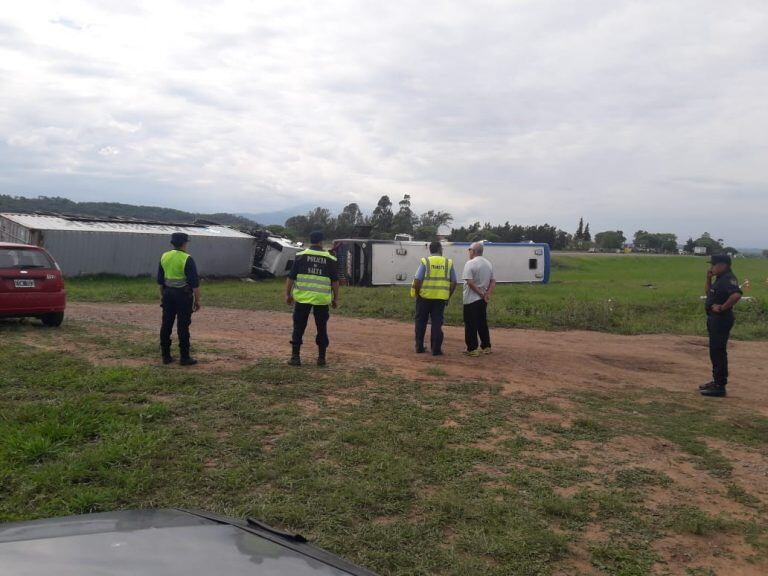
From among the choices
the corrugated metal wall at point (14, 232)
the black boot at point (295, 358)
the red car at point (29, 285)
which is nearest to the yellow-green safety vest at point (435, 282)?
the black boot at point (295, 358)

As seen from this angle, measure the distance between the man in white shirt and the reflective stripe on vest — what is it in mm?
4084

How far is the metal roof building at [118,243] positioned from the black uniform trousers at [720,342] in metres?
22.2

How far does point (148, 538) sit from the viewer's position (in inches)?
77.5

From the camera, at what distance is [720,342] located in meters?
7.58

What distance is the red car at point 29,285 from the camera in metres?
9.91

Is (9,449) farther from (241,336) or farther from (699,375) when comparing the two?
(699,375)

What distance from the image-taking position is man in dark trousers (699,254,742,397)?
24.6 feet

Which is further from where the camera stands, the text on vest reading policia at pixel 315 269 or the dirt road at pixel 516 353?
the dirt road at pixel 516 353

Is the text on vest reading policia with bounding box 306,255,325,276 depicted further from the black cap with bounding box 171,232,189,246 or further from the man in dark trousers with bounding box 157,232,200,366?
the black cap with bounding box 171,232,189,246

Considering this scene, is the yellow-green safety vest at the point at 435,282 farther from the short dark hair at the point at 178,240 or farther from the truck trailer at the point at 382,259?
the truck trailer at the point at 382,259

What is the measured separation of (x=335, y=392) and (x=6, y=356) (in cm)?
430

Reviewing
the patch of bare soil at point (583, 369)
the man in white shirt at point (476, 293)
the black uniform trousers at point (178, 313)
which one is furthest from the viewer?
the man in white shirt at point (476, 293)

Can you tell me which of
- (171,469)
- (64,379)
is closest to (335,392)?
(171,469)

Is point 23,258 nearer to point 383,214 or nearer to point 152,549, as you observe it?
point 152,549
